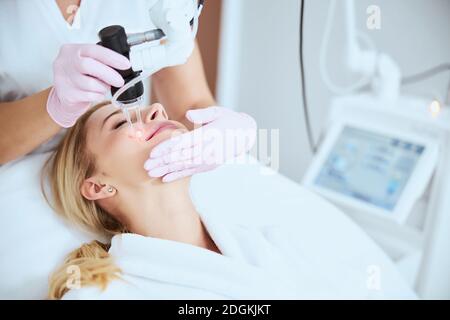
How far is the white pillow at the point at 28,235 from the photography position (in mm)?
810

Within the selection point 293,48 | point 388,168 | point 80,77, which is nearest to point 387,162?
point 388,168

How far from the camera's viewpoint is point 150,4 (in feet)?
2.43

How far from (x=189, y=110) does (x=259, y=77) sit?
247 millimetres

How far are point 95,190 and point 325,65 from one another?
2.16ft

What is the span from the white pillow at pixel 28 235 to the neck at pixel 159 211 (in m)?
0.09

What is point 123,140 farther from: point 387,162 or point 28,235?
point 387,162

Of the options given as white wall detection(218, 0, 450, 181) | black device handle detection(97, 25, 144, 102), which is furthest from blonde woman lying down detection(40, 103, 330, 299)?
white wall detection(218, 0, 450, 181)

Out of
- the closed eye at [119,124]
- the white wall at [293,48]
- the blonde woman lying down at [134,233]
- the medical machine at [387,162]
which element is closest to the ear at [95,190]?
the blonde woman lying down at [134,233]

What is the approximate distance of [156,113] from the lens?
2.75 feet

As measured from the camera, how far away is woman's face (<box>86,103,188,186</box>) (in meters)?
0.82

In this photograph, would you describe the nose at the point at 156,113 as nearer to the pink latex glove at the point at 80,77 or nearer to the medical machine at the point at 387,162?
the pink latex glove at the point at 80,77

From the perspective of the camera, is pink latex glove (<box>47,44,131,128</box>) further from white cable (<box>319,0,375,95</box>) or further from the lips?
white cable (<box>319,0,375,95</box>)

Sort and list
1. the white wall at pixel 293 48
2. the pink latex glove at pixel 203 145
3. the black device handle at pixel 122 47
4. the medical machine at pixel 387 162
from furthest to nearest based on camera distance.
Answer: the medical machine at pixel 387 162 < the white wall at pixel 293 48 < the pink latex glove at pixel 203 145 < the black device handle at pixel 122 47

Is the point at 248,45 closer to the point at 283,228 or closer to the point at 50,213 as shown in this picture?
the point at 283,228
